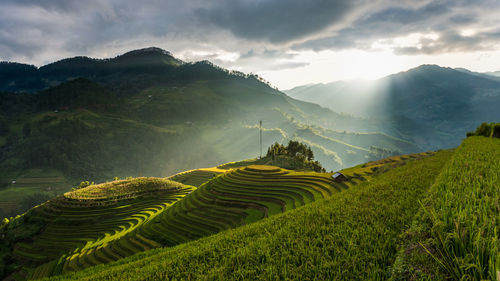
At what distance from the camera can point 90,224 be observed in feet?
148

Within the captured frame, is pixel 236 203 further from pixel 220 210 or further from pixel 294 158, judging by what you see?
pixel 294 158

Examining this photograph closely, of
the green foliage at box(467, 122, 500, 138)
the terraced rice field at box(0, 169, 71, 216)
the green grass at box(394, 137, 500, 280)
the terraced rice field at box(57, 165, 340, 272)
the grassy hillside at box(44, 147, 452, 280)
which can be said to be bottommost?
the terraced rice field at box(0, 169, 71, 216)

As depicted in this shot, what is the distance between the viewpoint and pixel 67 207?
4859 cm

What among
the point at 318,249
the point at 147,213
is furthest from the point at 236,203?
the point at 318,249

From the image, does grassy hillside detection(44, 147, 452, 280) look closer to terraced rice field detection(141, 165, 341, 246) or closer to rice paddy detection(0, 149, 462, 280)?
rice paddy detection(0, 149, 462, 280)

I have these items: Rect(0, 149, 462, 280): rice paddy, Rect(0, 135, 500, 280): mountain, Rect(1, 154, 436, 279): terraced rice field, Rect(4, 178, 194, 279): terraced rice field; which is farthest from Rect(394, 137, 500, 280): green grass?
Rect(4, 178, 194, 279): terraced rice field

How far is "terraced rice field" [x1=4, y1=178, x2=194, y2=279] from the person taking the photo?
1276 inches

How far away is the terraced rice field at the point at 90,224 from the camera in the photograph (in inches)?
1276

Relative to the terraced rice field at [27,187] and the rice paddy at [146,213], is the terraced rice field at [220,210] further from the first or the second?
the terraced rice field at [27,187]

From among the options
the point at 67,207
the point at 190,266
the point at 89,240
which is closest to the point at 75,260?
the point at 89,240

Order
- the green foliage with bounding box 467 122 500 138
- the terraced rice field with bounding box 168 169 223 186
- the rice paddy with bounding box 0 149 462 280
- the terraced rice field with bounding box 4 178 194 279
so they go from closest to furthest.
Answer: the rice paddy with bounding box 0 149 462 280
the green foliage with bounding box 467 122 500 138
the terraced rice field with bounding box 4 178 194 279
the terraced rice field with bounding box 168 169 223 186

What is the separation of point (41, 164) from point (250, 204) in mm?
235830

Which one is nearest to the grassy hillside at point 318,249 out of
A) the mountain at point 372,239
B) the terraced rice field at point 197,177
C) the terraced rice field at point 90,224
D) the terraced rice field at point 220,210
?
the mountain at point 372,239

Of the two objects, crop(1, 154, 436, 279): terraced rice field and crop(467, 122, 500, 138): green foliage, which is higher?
crop(467, 122, 500, 138): green foliage
